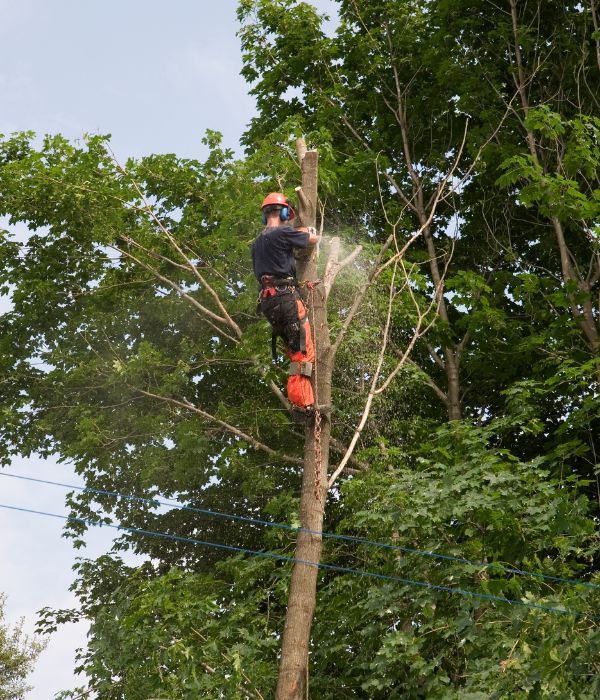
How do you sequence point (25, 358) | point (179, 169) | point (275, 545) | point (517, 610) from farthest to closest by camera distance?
point (25, 358) → point (179, 169) → point (275, 545) → point (517, 610)

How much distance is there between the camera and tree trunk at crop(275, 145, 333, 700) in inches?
267

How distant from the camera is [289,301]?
24.9 feet

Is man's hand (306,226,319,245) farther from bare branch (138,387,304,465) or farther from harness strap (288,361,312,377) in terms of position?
bare branch (138,387,304,465)

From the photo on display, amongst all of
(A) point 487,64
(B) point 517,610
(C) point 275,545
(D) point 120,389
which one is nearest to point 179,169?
(D) point 120,389

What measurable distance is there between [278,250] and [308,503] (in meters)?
2.00

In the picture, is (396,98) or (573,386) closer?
(573,386)

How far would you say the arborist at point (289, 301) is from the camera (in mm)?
7438

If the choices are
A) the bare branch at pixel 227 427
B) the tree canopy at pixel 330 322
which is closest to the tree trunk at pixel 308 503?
the tree canopy at pixel 330 322

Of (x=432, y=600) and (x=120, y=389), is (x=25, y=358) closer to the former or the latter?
(x=120, y=389)

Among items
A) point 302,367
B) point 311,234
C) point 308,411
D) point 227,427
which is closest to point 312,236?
→ point 311,234

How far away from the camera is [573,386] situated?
35.2ft

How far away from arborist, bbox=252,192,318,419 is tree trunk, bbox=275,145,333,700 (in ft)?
0.29

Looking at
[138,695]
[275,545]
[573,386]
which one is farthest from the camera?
[275,545]

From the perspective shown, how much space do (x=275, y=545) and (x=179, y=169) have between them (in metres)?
5.62
